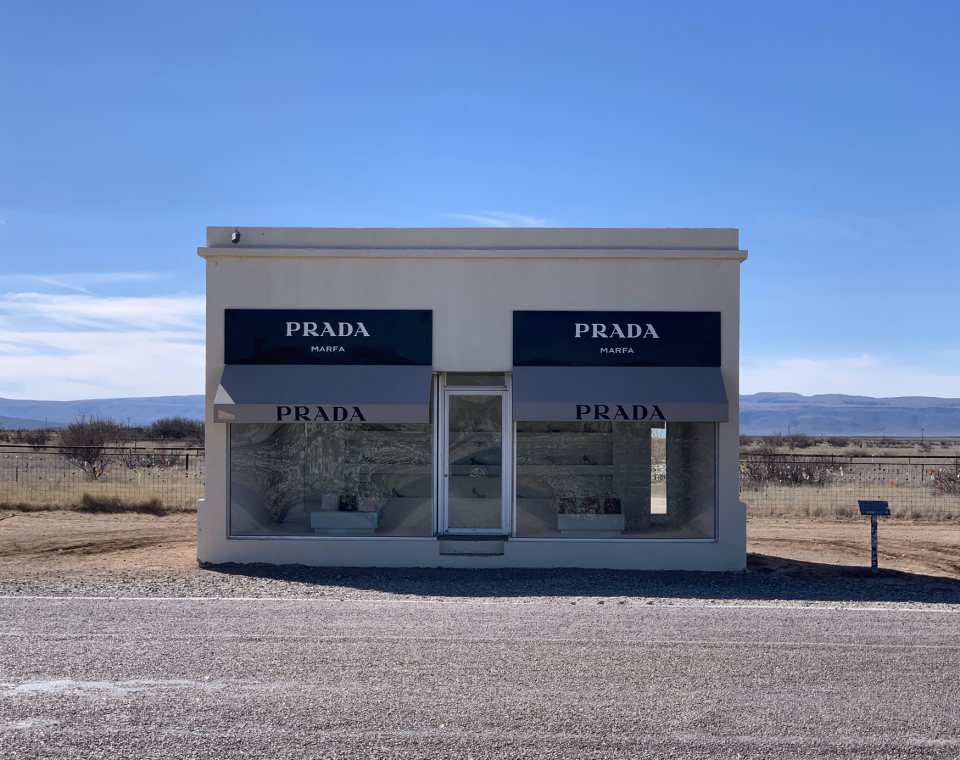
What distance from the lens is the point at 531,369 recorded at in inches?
492

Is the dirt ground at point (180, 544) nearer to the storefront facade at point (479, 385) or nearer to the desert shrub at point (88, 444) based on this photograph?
the storefront facade at point (479, 385)

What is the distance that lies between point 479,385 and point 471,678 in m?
6.64

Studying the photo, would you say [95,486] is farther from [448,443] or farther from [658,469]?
[658,469]

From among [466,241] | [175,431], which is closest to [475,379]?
[466,241]

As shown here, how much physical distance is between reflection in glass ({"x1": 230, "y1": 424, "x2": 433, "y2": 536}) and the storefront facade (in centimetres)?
3

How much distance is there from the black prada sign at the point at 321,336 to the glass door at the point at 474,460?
1.10m

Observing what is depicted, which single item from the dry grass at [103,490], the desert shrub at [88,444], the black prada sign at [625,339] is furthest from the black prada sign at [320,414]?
the desert shrub at [88,444]

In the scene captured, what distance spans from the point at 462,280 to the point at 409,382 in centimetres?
164

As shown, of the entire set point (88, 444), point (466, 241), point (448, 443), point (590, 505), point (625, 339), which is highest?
point (466, 241)

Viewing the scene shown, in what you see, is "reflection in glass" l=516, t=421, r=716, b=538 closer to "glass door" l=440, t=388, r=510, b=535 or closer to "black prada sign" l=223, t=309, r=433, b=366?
"glass door" l=440, t=388, r=510, b=535

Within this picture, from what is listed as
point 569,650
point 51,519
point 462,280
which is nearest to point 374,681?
point 569,650

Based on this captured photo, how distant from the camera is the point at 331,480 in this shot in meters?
13.1

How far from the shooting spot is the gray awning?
39.9 feet

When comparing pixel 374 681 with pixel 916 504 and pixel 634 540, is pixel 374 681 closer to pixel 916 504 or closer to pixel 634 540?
pixel 634 540
